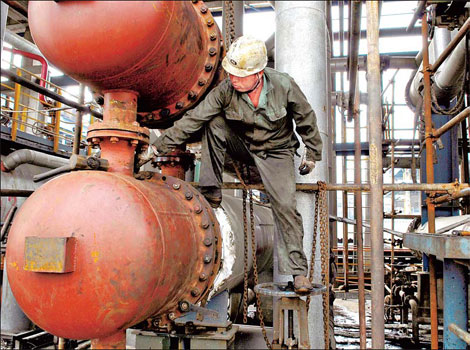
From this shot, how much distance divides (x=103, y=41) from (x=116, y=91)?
320 mm

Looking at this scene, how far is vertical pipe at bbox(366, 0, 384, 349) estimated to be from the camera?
2164mm

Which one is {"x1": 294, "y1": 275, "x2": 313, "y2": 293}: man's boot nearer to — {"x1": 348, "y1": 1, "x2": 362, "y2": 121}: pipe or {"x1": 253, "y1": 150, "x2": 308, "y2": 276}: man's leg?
{"x1": 253, "y1": 150, "x2": 308, "y2": 276}: man's leg

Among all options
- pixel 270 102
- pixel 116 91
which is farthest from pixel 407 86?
pixel 116 91

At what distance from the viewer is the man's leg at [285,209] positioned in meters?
2.25

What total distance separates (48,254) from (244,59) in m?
1.36

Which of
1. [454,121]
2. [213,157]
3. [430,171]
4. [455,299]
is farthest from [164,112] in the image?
[430,171]

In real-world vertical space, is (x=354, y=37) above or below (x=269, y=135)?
above

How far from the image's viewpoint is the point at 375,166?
222cm

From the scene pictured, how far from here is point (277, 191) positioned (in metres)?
2.34

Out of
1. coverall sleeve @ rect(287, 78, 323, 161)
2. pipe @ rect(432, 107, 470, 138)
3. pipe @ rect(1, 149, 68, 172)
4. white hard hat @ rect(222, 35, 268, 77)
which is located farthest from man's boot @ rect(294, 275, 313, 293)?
pipe @ rect(1, 149, 68, 172)

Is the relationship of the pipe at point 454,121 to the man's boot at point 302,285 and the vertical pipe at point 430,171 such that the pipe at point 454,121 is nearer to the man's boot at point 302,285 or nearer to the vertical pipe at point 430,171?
the vertical pipe at point 430,171

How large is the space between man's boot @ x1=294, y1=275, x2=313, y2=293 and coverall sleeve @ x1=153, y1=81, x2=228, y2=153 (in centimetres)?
100

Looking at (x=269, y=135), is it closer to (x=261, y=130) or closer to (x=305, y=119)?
(x=261, y=130)

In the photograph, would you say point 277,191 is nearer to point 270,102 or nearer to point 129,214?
point 270,102
